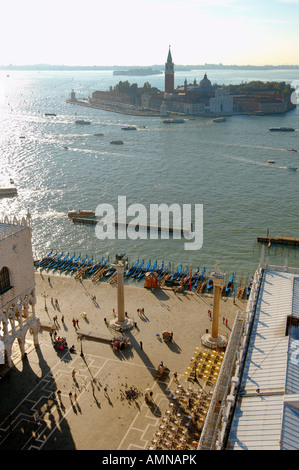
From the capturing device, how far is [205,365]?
102 feet

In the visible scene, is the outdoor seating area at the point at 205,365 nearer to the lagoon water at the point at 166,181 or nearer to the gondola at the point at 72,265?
the lagoon water at the point at 166,181

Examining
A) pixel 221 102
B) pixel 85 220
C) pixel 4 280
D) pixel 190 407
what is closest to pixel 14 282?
pixel 4 280

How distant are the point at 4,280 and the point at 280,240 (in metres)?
38.0

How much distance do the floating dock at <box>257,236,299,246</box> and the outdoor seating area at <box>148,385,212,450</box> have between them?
33.0 metres

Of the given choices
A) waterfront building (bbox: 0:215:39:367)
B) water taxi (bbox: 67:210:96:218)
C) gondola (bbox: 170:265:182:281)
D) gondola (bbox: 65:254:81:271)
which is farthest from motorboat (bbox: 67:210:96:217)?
waterfront building (bbox: 0:215:39:367)

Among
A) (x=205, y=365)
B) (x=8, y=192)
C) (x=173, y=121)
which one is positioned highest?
(x=173, y=121)

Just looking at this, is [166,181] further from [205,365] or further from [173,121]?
[173,121]

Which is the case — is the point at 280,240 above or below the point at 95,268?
above

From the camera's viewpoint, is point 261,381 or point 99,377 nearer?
point 261,381

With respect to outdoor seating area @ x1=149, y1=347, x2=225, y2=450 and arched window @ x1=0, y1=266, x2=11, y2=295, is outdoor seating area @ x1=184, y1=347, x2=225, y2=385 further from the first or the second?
arched window @ x1=0, y1=266, x2=11, y2=295

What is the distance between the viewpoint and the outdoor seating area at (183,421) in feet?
80.1

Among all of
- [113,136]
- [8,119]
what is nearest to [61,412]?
[113,136]

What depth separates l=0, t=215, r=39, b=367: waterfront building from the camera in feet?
96.7

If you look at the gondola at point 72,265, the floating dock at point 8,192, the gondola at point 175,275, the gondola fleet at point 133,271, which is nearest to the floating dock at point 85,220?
the gondola fleet at point 133,271
